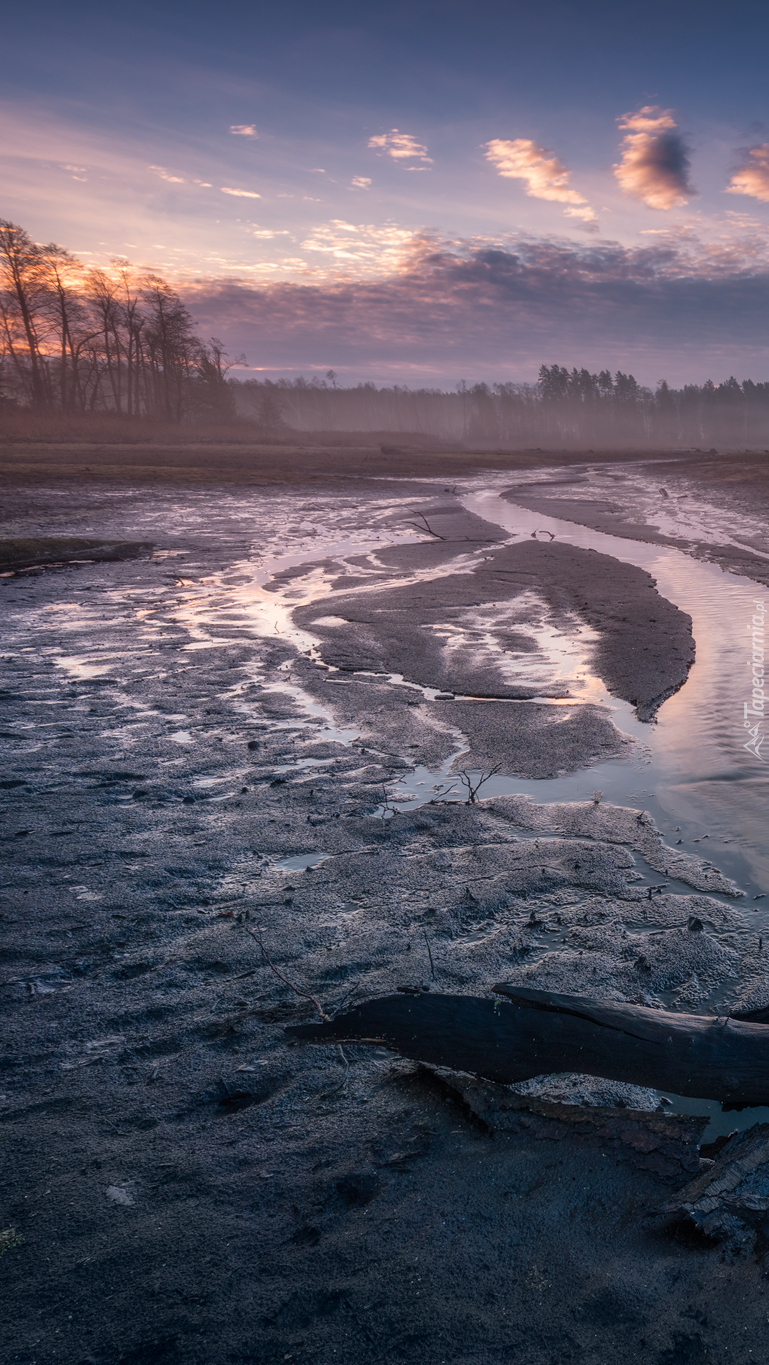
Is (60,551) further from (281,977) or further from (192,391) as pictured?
(192,391)

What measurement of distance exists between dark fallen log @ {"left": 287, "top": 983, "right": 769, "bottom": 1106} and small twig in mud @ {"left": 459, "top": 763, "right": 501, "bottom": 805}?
180 centimetres

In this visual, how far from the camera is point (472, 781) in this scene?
4.74 metres

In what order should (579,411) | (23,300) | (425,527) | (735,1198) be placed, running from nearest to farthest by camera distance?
1. (735,1198)
2. (425,527)
3. (23,300)
4. (579,411)

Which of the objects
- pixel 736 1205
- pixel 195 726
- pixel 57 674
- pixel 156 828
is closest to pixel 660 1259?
pixel 736 1205

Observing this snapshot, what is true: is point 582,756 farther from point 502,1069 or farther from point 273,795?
point 502,1069

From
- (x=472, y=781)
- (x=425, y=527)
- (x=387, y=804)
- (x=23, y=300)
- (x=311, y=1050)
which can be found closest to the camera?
(x=311, y=1050)

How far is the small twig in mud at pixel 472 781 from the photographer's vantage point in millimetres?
4449

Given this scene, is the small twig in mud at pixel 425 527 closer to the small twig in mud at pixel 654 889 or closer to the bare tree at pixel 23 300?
the small twig in mud at pixel 654 889

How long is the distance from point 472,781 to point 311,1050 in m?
2.46

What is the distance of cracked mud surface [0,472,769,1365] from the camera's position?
1.68 m

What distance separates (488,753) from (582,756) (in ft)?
2.13

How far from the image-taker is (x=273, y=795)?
4480 mm

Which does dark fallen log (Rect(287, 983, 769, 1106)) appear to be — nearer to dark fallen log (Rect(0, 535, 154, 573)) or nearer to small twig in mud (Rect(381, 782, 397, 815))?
small twig in mud (Rect(381, 782, 397, 815))

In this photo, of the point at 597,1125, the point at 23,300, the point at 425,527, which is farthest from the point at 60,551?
the point at 23,300
